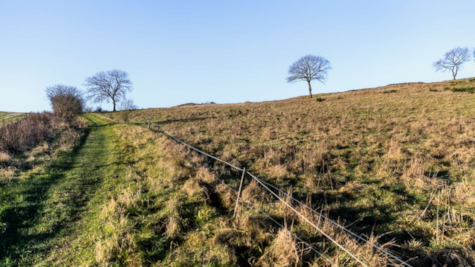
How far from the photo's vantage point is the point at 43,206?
6398 millimetres

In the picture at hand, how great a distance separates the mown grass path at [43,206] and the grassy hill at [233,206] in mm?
29

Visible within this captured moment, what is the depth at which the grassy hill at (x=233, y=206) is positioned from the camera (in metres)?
4.15

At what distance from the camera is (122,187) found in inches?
297

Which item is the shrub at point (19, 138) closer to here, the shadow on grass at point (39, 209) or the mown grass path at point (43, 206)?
the mown grass path at point (43, 206)

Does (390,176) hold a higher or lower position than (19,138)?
lower

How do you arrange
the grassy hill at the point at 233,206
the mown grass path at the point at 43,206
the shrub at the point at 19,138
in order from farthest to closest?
the shrub at the point at 19,138 < the mown grass path at the point at 43,206 < the grassy hill at the point at 233,206

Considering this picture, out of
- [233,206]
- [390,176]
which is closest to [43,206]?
[233,206]

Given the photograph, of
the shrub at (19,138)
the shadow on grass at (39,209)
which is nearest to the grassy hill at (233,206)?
the shadow on grass at (39,209)

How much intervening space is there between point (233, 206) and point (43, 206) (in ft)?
17.7

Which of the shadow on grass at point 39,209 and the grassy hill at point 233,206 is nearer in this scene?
the grassy hill at point 233,206

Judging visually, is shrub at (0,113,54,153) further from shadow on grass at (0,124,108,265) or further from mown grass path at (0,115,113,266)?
shadow on grass at (0,124,108,265)

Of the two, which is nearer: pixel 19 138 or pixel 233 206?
pixel 233 206

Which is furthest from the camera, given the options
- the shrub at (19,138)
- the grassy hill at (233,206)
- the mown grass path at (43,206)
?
the shrub at (19,138)

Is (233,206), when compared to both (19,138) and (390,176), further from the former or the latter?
(19,138)
